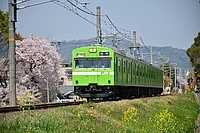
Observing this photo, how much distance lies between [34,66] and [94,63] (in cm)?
1454

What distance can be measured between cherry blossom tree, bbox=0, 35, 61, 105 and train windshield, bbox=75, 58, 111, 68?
13.4 m

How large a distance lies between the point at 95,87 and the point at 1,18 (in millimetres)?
18178

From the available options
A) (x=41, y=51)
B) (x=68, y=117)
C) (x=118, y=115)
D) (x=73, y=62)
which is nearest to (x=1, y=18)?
(x=41, y=51)

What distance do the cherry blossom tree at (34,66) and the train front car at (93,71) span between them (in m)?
13.3

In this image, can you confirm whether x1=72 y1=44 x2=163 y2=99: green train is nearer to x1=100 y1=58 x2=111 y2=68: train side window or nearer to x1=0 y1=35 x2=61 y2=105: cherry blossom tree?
x1=100 y1=58 x2=111 y2=68: train side window

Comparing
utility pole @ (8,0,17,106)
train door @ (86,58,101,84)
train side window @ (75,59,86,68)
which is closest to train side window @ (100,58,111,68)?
train door @ (86,58,101,84)

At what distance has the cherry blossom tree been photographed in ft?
109

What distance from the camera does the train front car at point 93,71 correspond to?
20109 mm

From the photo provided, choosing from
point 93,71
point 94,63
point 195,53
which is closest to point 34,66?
point 94,63

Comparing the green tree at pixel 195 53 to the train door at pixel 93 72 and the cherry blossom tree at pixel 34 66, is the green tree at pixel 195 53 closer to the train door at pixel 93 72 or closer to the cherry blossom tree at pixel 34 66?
the cherry blossom tree at pixel 34 66

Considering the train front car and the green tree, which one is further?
Answer: the green tree

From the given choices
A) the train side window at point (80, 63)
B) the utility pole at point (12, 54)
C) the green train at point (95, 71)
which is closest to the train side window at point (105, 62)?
the green train at point (95, 71)

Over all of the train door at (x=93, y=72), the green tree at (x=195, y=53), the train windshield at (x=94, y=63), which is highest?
the green tree at (x=195, y=53)

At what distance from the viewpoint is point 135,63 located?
26672 mm
